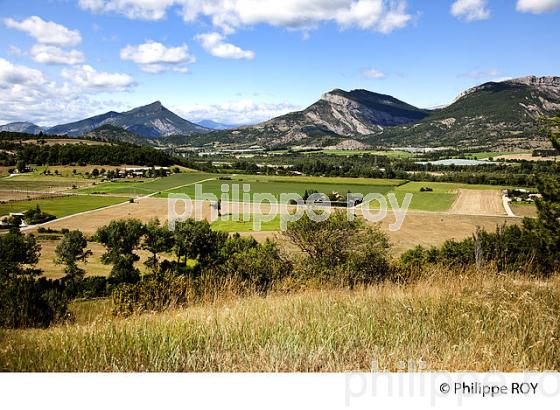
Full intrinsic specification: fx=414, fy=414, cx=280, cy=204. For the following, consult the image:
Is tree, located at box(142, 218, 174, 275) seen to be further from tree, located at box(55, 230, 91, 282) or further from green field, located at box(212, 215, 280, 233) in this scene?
green field, located at box(212, 215, 280, 233)

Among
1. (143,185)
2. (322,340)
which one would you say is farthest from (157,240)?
(322,340)

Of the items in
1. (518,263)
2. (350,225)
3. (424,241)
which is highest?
(518,263)

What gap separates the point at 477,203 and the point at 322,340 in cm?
7814

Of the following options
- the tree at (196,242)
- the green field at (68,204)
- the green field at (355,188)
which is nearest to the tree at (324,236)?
the tree at (196,242)

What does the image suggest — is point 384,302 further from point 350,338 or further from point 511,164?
point 511,164

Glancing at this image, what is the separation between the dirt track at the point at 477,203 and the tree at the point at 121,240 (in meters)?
48.3

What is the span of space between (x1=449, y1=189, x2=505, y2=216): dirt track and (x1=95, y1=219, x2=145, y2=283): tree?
4831 centimetres

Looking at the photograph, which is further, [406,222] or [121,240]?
[406,222]

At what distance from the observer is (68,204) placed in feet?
172

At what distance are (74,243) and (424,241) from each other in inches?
1537

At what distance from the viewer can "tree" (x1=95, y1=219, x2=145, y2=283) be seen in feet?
141

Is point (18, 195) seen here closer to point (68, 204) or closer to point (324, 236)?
point (68, 204)

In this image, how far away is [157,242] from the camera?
4684cm

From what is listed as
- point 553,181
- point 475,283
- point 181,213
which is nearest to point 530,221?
point 553,181
